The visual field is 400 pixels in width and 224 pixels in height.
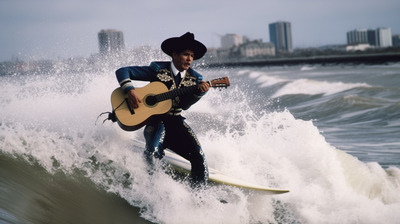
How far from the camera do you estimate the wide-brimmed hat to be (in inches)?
187

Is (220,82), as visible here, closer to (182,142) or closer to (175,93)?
(175,93)

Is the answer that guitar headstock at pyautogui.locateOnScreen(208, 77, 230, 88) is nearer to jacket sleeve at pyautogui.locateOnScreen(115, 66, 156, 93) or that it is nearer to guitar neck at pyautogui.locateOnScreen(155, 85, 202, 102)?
guitar neck at pyautogui.locateOnScreen(155, 85, 202, 102)

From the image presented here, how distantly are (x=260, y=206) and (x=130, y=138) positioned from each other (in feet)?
5.46

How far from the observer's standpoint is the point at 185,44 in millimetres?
4750

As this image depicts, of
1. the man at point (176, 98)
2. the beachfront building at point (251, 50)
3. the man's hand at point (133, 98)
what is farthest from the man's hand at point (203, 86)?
the beachfront building at point (251, 50)

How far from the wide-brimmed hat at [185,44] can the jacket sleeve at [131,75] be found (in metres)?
0.29

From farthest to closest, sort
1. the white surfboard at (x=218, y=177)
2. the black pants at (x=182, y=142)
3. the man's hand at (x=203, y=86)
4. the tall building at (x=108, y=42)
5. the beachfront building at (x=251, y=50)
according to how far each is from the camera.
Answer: the beachfront building at (x=251, y=50) < the tall building at (x=108, y=42) < the white surfboard at (x=218, y=177) < the black pants at (x=182, y=142) < the man's hand at (x=203, y=86)

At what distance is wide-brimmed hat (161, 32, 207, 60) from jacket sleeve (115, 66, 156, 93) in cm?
29

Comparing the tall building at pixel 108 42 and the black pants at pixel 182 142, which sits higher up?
the tall building at pixel 108 42

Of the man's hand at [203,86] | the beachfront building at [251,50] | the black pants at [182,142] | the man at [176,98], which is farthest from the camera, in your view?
the beachfront building at [251,50]

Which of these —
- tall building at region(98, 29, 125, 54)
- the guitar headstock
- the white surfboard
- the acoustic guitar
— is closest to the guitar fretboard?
the acoustic guitar

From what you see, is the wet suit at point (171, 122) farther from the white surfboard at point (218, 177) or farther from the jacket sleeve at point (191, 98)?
the white surfboard at point (218, 177)

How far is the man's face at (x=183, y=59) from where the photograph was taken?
4.78 metres

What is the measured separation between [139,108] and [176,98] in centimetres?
36
